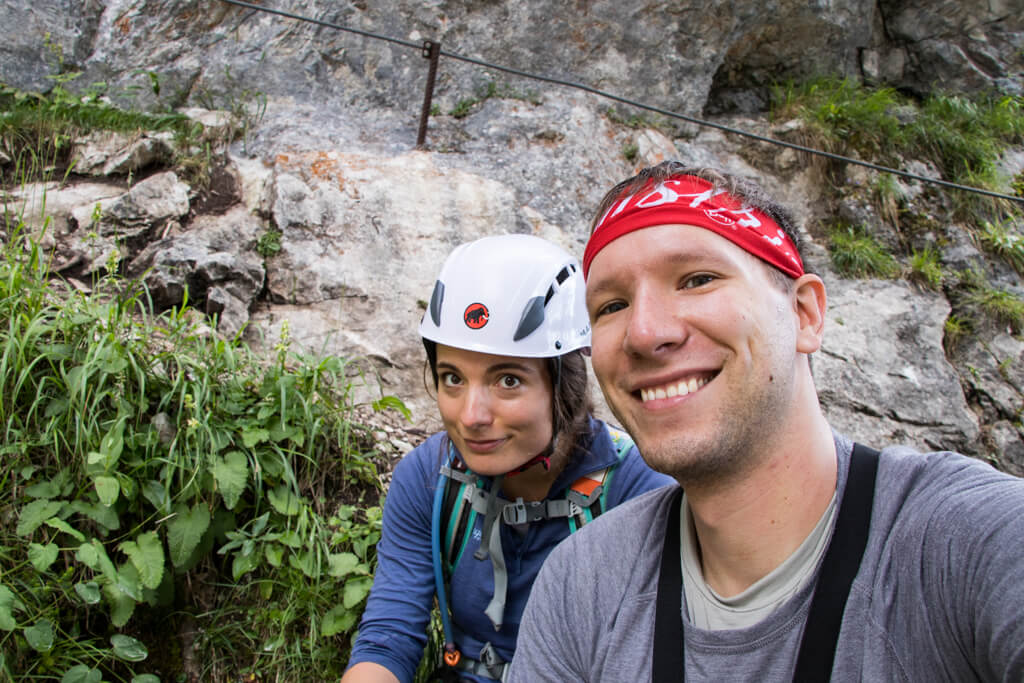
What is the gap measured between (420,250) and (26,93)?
3.29 m

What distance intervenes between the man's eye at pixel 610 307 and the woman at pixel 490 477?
821 millimetres

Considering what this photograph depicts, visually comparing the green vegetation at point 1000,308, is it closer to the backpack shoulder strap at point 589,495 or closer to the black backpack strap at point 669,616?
the backpack shoulder strap at point 589,495

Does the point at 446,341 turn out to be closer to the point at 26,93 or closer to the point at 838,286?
the point at 838,286

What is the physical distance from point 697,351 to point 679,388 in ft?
0.28

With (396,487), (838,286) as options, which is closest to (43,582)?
A: (396,487)

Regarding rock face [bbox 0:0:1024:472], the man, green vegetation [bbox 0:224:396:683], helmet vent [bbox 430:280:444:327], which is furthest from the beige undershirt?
rock face [bbox 0:0:1024:472]

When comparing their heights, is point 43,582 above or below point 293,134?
below

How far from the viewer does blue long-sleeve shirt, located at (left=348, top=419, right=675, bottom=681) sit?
241cm

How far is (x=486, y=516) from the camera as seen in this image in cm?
243

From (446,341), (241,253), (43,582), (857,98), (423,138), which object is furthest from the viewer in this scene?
(857,98)

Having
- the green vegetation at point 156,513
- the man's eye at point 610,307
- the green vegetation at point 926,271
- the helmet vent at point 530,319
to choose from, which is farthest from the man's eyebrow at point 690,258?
the green vegetation at point 926,271

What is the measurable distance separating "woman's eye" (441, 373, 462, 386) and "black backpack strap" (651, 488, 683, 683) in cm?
112

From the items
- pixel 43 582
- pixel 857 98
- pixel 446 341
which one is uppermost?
pixel 857 98

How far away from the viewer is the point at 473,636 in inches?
99.3
